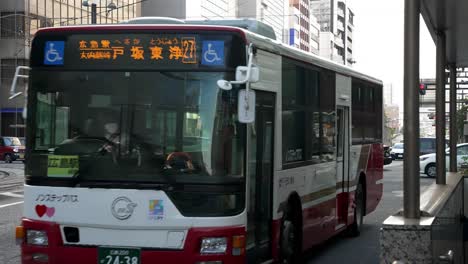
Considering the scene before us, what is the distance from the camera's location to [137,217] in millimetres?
5828

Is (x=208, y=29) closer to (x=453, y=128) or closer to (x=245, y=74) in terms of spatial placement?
(x=245, y=74)

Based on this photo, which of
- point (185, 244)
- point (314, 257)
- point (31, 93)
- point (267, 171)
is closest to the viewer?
point (185, 244)

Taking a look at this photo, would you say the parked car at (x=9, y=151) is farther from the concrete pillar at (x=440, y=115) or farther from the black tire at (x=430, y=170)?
the concrete pillar at (x=440, y=115)

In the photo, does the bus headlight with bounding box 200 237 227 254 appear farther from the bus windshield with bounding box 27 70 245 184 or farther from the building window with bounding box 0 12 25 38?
the building window with bounding box 0 12 25 38

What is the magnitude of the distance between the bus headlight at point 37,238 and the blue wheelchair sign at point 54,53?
163 centimetres

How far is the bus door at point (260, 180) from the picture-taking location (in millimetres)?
6484

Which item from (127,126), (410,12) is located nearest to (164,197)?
(127,126)

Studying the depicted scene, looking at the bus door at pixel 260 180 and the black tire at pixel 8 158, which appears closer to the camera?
the bus door at pixel 260 180

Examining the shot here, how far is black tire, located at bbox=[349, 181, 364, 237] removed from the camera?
11547 mm

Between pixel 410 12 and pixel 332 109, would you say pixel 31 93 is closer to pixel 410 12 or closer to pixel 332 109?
pixel 410 12

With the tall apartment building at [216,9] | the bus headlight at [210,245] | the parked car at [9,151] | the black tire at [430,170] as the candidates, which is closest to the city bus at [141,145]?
the bus headlight at [210,245]

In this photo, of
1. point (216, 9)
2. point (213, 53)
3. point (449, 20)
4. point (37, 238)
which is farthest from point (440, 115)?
point (216, 9)

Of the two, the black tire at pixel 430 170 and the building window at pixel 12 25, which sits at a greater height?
the building window at pixel 12 25

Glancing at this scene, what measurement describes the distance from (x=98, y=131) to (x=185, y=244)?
1.34 m
